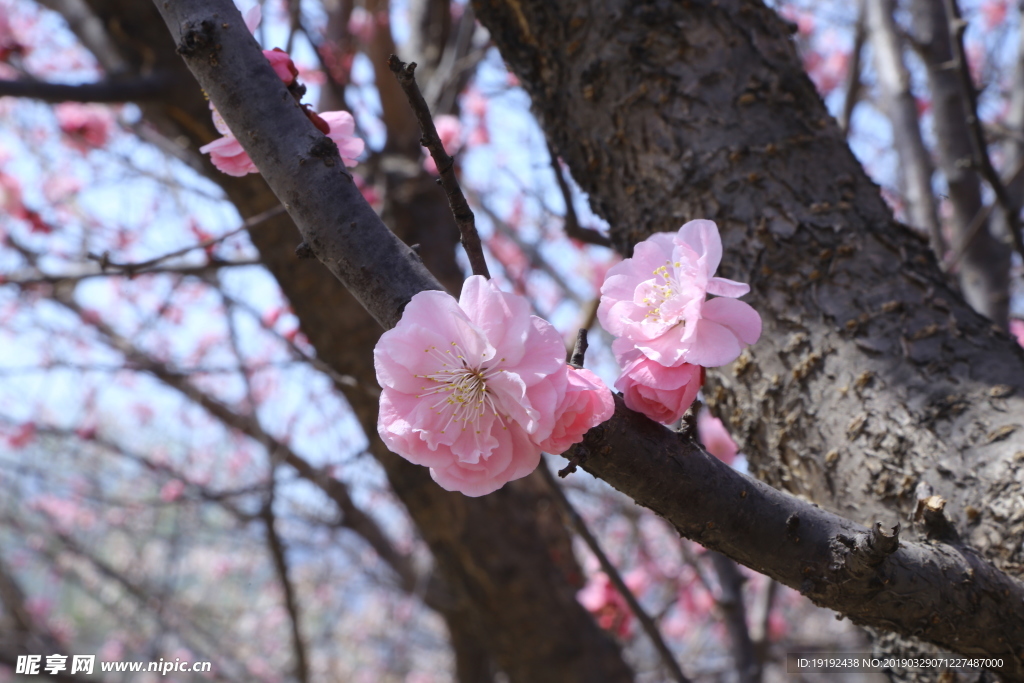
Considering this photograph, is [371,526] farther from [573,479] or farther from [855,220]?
[855,220]

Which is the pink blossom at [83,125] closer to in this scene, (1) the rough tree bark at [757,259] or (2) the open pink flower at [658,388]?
(1) the rough tree bark at [757,259]

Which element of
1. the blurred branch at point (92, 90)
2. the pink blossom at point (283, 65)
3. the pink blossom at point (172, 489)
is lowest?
the pink blossom at point (172, 489)

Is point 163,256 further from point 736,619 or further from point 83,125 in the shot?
point 83,125

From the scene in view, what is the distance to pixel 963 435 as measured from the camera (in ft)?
3.43

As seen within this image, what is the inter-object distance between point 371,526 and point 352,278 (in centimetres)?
350

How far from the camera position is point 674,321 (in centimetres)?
74

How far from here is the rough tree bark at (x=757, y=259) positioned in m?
0.75

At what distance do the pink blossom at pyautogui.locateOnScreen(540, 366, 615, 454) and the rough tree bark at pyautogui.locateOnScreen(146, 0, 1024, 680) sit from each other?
0.04 metres

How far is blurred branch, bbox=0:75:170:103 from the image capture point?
1.86 m

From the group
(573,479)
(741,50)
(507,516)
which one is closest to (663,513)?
(741,50)

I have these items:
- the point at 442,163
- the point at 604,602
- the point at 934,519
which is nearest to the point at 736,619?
the point at 604,602

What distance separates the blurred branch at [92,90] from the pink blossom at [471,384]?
6.02ft

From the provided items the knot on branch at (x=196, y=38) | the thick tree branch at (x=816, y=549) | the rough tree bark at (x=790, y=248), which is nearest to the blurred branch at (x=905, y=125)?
the rough tree bark at (x=790, y=248)

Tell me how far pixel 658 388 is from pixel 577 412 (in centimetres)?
12
